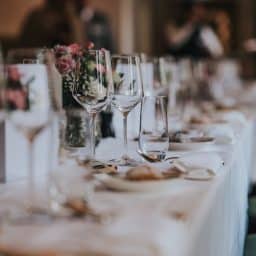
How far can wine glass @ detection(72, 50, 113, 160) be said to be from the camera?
4.26 feet

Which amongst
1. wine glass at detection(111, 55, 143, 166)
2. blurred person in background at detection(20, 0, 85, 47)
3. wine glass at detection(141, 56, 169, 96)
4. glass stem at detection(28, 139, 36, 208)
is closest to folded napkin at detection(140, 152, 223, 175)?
wine glass at detection(111, 55, 143, 166)

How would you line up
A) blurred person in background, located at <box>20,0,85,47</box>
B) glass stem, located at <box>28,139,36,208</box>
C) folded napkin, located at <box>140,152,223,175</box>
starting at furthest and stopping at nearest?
1. blurred person in background, located at <box>20,0,85,47</box>
2. folded napkin, located at <box>140,152,223,175</box>
3. glass stem, located at <box>28,139,36,208</box>

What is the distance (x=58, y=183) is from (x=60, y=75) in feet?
1.60

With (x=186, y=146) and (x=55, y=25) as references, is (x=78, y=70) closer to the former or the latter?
(x=186, y=146)

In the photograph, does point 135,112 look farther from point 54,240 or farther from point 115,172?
point 54,240

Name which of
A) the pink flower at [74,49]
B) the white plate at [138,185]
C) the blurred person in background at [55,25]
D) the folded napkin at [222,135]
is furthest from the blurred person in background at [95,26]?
the white plate at [138,185]

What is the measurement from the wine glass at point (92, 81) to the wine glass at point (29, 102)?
0.31 meters

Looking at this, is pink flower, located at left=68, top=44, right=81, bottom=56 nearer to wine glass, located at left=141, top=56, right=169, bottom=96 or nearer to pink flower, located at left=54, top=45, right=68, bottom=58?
pink flower, located at left=54, top=45, right=68, bottom=58

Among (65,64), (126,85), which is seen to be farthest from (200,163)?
(65,64)

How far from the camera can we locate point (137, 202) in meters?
0.97

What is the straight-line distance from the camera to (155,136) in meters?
1.41

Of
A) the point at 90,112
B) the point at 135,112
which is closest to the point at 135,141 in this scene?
the point at 135,112

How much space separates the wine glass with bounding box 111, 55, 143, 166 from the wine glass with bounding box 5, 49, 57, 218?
0.44 m

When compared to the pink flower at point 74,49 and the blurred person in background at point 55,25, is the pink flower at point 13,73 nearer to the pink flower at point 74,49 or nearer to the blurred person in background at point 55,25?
the pink flower at point 74,49
